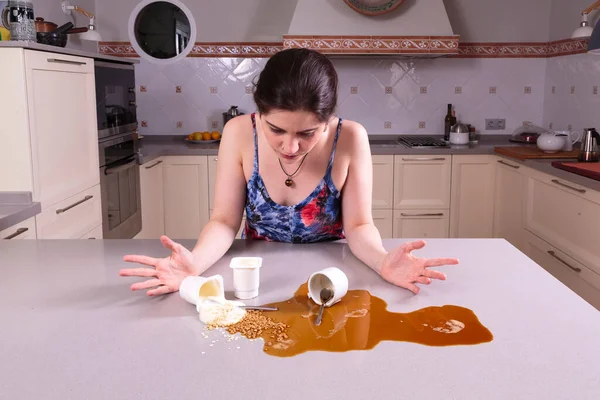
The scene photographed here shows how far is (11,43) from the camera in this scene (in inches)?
85.2

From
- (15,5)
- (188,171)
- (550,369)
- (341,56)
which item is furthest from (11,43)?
(341,56)

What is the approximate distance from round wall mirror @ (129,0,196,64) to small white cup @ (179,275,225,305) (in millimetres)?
3288

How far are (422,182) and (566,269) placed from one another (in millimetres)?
1144

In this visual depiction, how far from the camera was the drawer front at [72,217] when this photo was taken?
238 centimetres

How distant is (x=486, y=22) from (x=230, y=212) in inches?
125

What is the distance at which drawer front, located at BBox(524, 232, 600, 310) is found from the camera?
2.68 meters

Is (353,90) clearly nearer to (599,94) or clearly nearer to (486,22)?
(486,22)

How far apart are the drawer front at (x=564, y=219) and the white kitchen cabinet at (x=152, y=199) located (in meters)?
2.16

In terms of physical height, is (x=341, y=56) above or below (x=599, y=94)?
above

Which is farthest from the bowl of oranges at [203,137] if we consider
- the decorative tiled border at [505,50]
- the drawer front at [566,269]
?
the drawer front at [566,269]

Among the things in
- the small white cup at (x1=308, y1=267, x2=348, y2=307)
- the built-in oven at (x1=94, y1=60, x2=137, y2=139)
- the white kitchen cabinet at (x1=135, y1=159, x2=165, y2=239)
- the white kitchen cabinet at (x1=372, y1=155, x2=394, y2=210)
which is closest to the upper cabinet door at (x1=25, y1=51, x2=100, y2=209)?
the built-in oven at (x1=94, y1=60, x2=137, y2=139)

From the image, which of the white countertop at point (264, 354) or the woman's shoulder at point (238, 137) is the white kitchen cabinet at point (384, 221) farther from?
the white countertop at point (264, 354)

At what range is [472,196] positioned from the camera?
3881 mm

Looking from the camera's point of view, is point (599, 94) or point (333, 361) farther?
point (599, 94)
